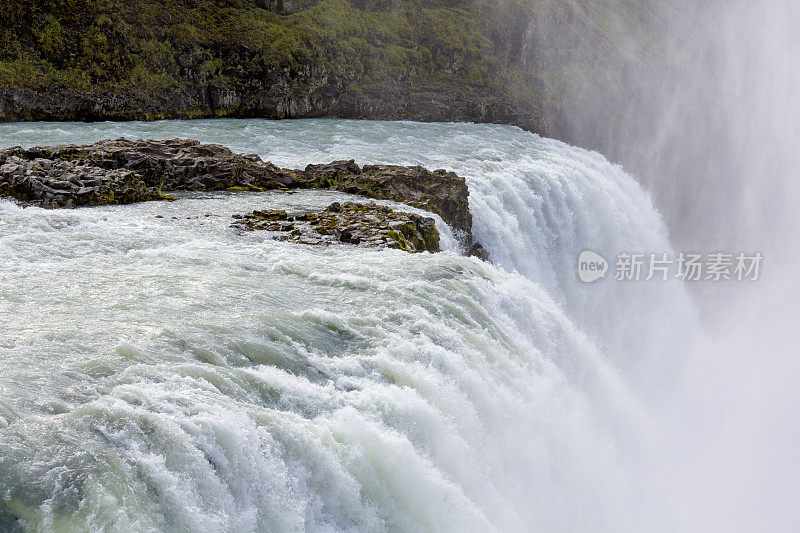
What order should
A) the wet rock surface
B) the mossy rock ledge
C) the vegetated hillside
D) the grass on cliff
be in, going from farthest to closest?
the grass on cliff, the vegetated hillside, the mossy rock ledge, the wet rock surface

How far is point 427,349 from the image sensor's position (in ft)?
28.3

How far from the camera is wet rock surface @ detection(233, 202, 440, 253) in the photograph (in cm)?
1336

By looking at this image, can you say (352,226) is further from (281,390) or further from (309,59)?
(309,59)

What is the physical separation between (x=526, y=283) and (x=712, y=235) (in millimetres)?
36421

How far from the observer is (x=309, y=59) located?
146 feet

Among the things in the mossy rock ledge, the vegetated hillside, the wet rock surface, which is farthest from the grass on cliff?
the wet rock surface

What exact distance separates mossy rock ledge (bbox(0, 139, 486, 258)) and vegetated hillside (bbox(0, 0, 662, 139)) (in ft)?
64.8

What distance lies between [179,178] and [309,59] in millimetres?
29085

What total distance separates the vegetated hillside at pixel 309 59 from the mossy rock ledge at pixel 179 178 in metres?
19.7

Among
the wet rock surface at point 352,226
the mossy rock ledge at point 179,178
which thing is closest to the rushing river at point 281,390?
the wet rock surface at point 352,226

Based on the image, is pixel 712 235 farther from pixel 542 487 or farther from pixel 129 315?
pixel 129 315

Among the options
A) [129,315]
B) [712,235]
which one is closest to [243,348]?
[129,315]

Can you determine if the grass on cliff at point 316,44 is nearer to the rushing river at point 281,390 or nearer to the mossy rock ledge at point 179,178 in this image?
the mossy rock ledge at point 179,178

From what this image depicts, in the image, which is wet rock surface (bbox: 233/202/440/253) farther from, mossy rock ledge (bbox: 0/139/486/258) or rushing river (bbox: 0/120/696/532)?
rushing river (bbox: 0/120/696/532)
